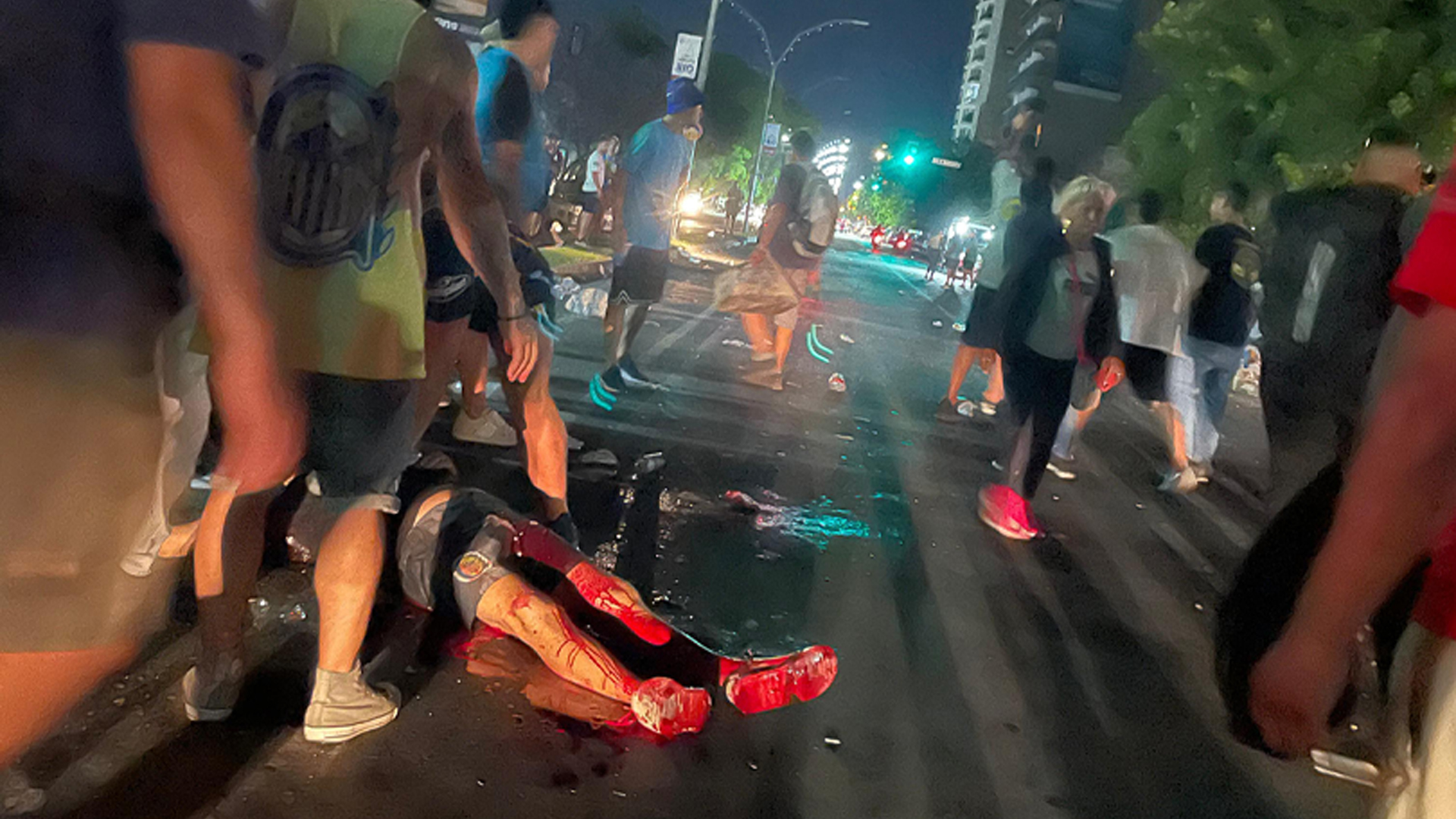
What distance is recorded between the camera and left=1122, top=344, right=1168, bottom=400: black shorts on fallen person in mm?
6555

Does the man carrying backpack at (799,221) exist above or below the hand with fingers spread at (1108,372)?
above

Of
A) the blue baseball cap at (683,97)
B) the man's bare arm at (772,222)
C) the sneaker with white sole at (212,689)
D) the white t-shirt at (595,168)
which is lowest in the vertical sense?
the sneaker with white sole at (212,689)

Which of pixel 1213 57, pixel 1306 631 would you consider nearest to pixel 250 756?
pixel 1306 631

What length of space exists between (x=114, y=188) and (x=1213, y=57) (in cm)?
2270

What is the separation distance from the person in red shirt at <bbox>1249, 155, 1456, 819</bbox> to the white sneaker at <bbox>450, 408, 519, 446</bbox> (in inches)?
174

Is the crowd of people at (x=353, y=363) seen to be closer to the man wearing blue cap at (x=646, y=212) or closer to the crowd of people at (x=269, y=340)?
the crowd of people at (x=269, y=340)

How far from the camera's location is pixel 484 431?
538 centimetres

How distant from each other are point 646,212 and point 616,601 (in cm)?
433

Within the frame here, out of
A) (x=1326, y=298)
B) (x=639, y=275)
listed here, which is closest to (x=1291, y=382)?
(x=1326, y=298)

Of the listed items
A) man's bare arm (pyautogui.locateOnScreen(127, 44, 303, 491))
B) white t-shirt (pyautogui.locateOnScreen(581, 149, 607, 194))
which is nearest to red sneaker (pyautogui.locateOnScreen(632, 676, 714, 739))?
man's bare arm (pyautogui.locateOnScreen(127, 44, 303, 491))

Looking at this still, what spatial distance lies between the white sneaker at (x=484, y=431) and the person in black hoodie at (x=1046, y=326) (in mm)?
2628

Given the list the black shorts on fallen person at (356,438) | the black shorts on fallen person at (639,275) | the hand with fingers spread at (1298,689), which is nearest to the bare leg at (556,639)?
the black shorts on fallen person at (356,438)

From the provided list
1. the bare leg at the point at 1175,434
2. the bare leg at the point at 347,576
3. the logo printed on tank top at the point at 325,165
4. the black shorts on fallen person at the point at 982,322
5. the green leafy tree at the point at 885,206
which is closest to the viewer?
the logo printed on tank top at the point at 325,165

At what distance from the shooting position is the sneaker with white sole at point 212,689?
266cm
